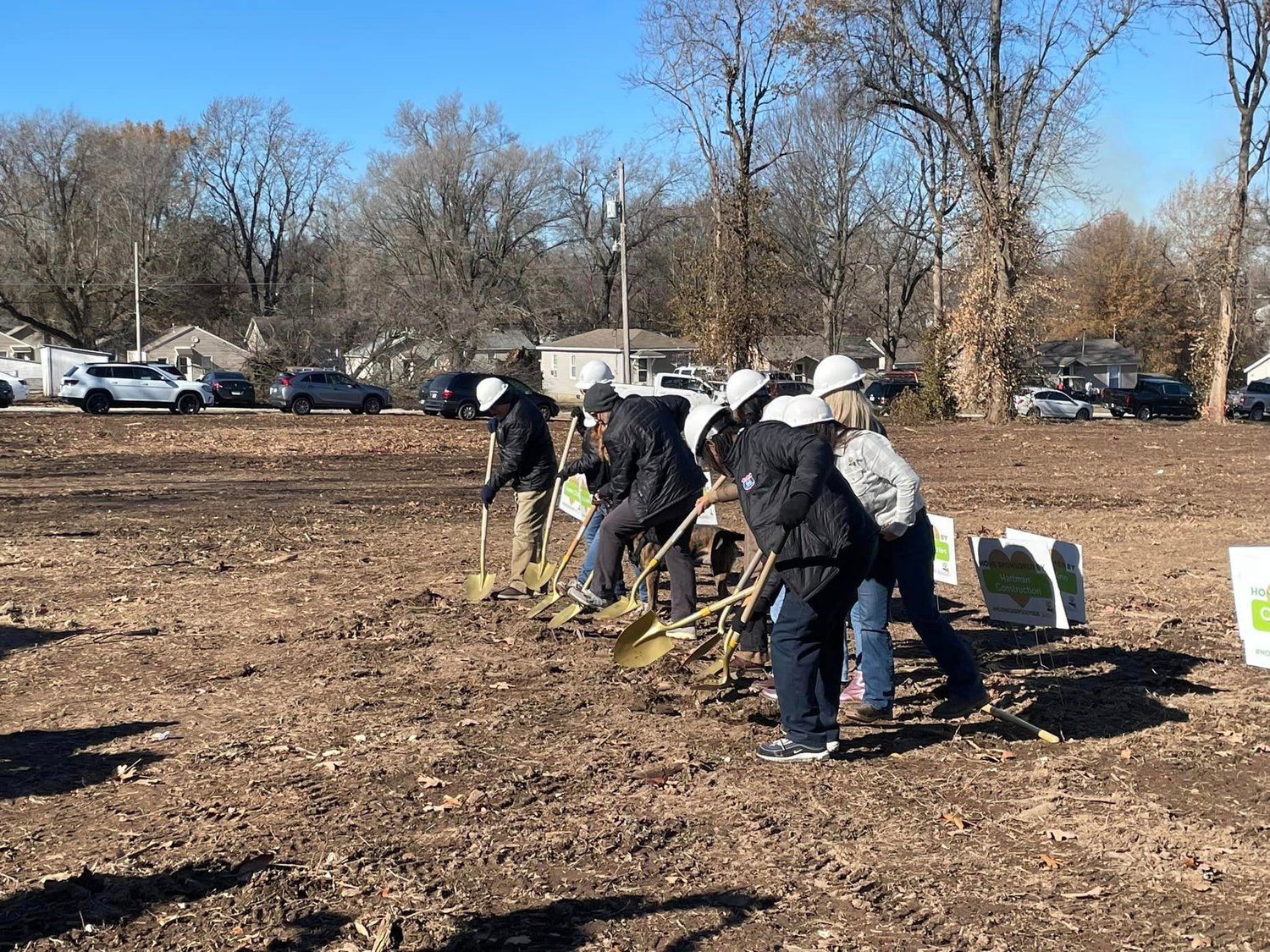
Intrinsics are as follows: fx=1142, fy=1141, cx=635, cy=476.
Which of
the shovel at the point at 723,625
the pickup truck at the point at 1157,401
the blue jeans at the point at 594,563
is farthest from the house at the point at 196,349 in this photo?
the shovel at the point at 723,625

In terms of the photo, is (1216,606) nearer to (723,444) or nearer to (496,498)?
(723,444)

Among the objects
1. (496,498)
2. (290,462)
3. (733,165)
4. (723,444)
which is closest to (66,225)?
(733,165)

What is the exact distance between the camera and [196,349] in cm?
7438

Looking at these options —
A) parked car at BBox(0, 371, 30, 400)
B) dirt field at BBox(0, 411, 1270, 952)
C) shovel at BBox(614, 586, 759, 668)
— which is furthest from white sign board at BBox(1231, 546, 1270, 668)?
parked car at BBox(0, 371, 30, 400)

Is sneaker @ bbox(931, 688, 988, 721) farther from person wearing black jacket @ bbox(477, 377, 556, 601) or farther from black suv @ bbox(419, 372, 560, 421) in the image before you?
black suv @ bbox(419, 372, 560, 421)

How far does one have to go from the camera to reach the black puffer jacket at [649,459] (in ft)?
24.7

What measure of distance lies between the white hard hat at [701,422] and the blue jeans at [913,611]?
5.28 feet

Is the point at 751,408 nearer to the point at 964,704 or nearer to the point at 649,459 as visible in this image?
the point at 649,459

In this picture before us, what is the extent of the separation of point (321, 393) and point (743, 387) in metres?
35.8

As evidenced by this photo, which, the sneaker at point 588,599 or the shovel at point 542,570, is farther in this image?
the shovel at point 542,570

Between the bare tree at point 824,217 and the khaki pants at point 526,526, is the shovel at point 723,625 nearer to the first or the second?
the khaki pants at point 526,526

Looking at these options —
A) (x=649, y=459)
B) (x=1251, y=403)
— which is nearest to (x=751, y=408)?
(x=649, y=459)

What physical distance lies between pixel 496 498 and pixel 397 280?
175 ft

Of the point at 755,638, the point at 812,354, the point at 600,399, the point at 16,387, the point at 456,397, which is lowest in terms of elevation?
the point at 755,638
